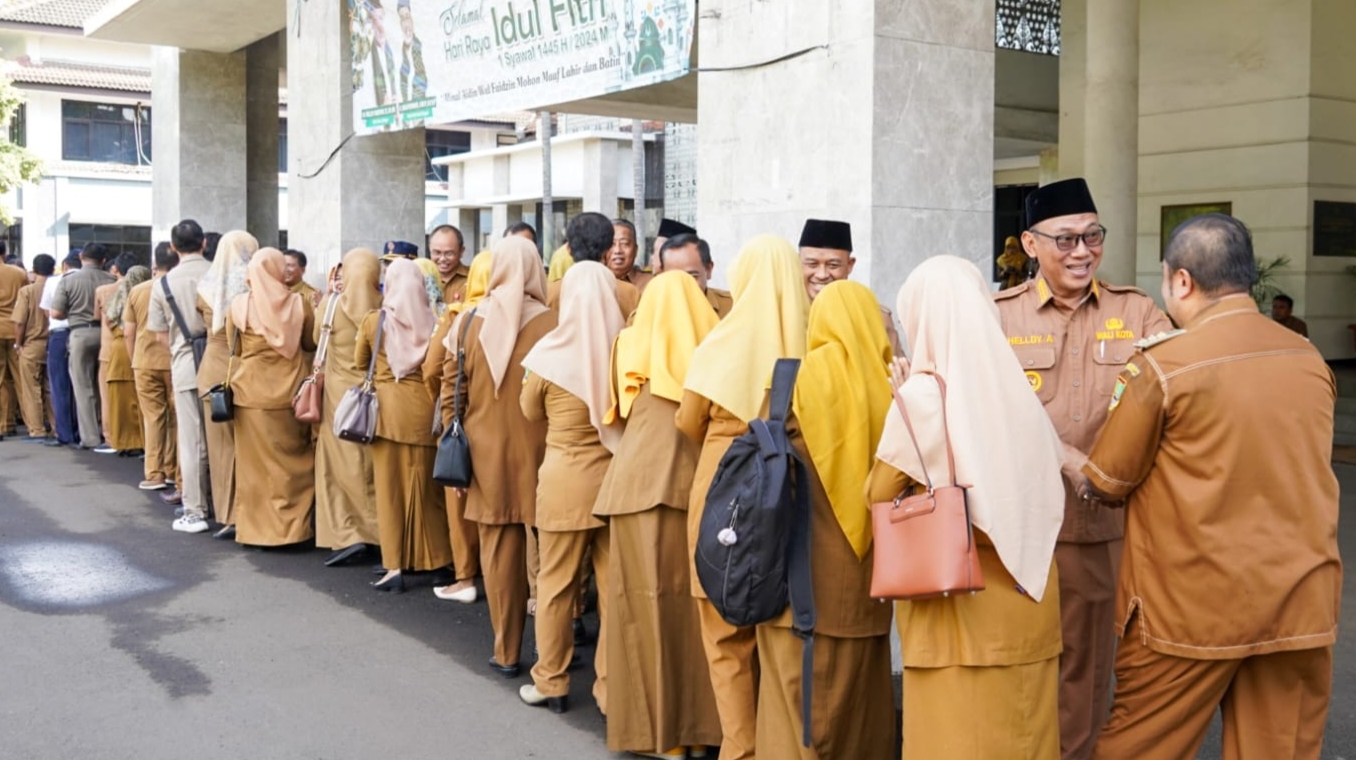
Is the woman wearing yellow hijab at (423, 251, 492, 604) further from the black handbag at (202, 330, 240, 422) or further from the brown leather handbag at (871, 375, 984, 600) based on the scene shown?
the brown leather handbag at (871, 375, 984, 600)

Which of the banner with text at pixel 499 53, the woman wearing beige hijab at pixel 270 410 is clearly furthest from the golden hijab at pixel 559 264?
the woman wearing beige hijab at pixel 270 410

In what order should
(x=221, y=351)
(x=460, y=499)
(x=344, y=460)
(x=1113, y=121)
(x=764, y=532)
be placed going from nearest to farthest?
1. (x=764, y=532)
2. (x=460, y=499)
3. (x=344, y=460)
4. (x=221, y=351)
5. (x=1113, y=121)

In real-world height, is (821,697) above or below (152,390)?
below

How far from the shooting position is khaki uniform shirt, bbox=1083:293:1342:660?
127 inches

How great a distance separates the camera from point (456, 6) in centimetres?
872

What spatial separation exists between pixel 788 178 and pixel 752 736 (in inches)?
105

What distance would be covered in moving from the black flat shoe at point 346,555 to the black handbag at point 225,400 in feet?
3.38

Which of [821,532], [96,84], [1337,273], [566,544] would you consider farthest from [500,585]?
[96,84]

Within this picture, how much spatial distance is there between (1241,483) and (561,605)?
2.64m

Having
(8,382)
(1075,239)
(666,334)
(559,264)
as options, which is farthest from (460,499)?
(8,382)

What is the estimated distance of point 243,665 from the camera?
227 inches

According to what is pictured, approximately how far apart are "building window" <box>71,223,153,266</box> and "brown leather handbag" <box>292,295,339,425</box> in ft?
90.3

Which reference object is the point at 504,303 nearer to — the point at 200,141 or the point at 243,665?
the point at 243,665

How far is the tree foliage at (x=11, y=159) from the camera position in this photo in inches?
923
